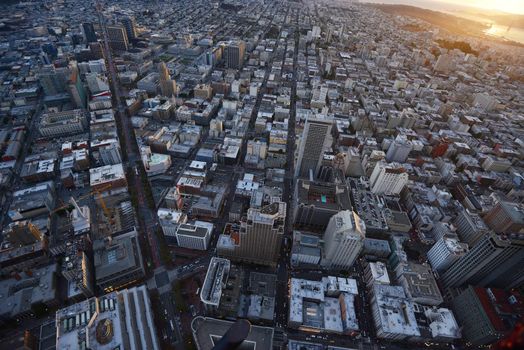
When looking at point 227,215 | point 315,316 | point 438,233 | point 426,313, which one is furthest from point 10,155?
point 438,233

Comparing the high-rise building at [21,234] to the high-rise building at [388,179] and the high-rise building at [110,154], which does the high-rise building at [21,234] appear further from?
the high-rise building at [388,179]

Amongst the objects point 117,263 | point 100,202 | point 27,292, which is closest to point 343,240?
point 117,263

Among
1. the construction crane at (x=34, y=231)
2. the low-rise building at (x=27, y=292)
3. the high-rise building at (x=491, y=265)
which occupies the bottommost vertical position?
the low-rise building at (x=27, y=292)

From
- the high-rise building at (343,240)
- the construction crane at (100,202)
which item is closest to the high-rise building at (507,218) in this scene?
the high-rise building at (343,240)

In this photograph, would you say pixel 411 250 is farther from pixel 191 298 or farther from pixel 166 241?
pixel 166 241

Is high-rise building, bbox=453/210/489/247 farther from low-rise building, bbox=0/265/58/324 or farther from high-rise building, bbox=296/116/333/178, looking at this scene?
low-rise building, bbox=0/265/58/324

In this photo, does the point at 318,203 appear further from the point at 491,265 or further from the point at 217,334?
the point at 491,265
